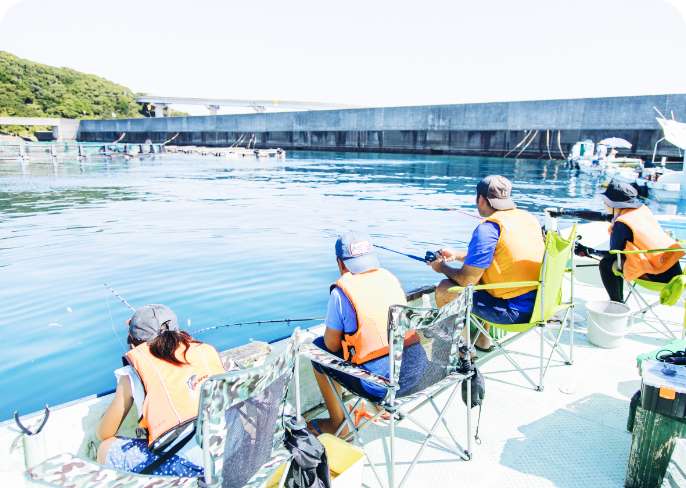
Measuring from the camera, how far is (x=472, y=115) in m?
49.5

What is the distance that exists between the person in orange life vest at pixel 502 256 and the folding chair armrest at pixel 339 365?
1455mm

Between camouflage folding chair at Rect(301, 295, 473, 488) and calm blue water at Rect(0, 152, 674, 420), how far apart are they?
4.55 meters

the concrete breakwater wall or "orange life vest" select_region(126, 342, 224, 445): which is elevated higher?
the concrete breakwater wall

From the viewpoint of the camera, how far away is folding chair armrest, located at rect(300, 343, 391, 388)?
2587 millimetres

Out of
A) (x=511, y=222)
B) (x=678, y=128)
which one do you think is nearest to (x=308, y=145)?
(x=678, y=128)

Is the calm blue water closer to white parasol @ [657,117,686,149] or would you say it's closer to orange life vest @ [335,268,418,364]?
white parasol @ [657,117,686,149]

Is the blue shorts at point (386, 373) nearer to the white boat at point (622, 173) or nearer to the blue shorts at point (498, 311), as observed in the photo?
the blue shorts at point (498, 311)

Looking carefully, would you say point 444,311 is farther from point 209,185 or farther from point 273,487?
point 209,185

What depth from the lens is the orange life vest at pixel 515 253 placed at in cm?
368

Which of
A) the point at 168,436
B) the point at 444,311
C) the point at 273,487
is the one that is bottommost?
the point at 273,487

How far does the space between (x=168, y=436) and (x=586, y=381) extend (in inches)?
127

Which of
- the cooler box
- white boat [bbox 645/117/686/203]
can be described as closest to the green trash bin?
the cooler box

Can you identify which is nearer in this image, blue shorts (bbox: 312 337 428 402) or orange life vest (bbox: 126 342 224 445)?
orange life vest (bbox: 126 342 224 445)

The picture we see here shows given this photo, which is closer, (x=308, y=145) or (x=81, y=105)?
(x=308, y=145)
